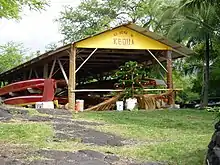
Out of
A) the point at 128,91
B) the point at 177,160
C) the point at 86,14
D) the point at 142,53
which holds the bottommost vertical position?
the point at 177,160

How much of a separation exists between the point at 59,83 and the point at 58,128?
36.4ft

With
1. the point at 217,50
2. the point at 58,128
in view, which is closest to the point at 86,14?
the point at 217,50

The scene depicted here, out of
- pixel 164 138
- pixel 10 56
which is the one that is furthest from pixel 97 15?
pixel 164 138

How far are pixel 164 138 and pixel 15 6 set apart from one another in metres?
7.92

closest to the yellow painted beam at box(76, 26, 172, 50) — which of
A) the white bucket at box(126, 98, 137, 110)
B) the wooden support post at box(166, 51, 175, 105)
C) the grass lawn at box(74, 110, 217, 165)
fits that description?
the wooden support post at box(166, 51, 175, 105)

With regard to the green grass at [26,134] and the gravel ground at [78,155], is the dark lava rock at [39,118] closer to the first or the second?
the green grass at [26,134]

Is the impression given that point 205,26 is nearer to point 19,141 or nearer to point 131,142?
point 131,142

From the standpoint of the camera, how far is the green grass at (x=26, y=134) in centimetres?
797

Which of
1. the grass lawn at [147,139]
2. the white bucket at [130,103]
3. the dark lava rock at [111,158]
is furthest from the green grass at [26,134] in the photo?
the white bucket at [130,103]

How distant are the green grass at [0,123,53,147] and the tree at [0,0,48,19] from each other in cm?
507

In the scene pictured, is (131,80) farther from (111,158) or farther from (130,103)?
(111,158)

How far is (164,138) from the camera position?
9281 mm

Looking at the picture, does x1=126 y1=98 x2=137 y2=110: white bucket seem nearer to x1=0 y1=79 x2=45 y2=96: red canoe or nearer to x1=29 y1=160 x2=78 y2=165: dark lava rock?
x1=0 y1=79 x2=45 y2=96: red canoe

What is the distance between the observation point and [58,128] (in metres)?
10.1
